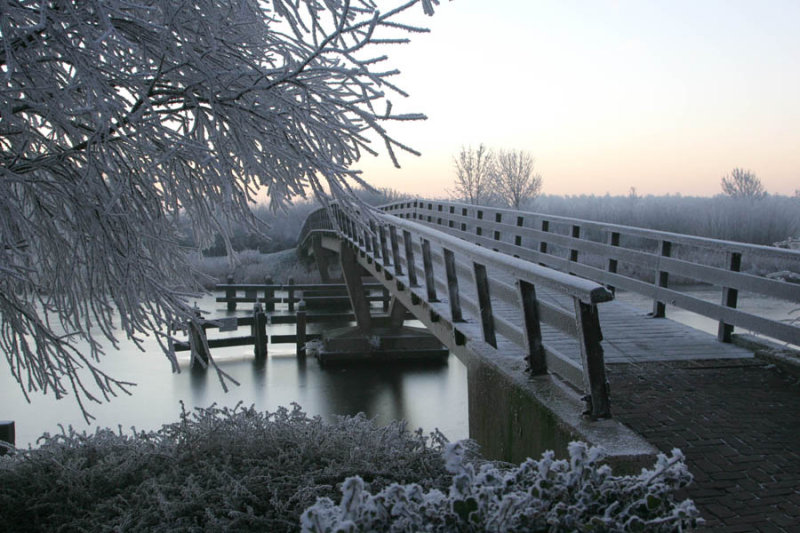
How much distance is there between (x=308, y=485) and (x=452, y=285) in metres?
4.10

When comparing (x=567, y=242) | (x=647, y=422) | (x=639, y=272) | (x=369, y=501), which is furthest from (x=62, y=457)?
(x=639, y=272)

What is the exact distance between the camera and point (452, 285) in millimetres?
7320

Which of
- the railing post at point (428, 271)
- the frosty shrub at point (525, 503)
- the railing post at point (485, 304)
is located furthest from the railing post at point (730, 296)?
the frosty shrub at point (525, 503)

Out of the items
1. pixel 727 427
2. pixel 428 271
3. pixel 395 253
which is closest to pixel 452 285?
pixel 428 271

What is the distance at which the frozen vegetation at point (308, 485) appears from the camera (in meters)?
2.21

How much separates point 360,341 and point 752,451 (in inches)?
797

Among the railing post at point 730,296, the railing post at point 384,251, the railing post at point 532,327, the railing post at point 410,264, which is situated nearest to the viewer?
the railing post at point 532,327

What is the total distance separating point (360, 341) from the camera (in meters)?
24.0

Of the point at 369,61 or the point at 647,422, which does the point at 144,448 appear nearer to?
the point at 369,61

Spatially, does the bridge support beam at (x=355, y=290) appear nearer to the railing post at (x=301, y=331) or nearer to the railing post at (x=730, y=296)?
the railing post at (x=301, y=331)

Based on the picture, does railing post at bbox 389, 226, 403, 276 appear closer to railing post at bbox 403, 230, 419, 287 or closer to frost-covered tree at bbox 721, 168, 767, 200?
railing post at bbox 403, 230, 419, 287

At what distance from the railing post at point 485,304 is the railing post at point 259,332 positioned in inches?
729

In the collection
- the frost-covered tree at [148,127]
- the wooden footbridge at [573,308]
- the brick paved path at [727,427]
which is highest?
the frost-covered tree at [148,127]

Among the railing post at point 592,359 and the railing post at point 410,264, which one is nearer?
the railing post at point 592,359
